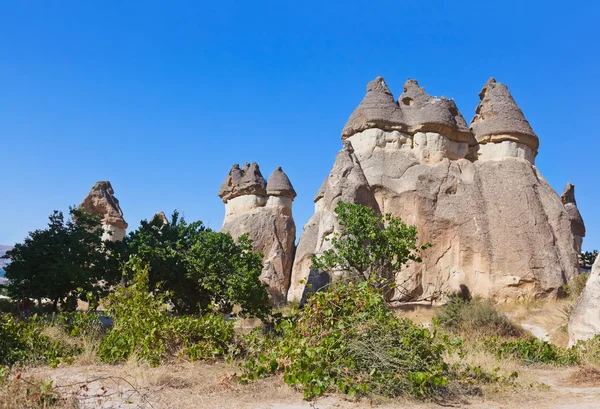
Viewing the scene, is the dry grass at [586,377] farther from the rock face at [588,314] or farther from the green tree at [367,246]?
the green tree at [367,246]

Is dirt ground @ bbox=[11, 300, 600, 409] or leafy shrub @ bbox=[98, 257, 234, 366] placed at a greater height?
leafy shrub @ bbox=[98, 257, 234, 366]

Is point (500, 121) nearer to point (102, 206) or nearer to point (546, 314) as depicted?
point (546, 314)

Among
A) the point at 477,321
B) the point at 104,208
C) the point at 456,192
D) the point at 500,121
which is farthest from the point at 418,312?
the point at 104,208

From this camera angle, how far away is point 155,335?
6.89 m

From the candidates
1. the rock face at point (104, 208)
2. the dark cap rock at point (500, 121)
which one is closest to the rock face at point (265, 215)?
the rock face at point (104, 208)

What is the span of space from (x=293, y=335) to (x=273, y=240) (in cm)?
1800

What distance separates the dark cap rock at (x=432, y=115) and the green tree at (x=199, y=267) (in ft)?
28.5

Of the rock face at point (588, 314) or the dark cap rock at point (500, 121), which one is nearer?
the rock face at point (588, 314)

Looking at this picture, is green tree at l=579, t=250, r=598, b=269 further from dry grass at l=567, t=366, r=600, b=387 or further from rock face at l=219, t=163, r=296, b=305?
dry grass at l=567, t=366, r=600, b=387

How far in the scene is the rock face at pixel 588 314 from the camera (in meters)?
8.23

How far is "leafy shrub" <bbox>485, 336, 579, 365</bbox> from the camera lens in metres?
8.00

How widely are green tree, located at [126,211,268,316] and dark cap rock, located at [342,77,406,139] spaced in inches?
304

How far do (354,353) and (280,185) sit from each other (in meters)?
20.4

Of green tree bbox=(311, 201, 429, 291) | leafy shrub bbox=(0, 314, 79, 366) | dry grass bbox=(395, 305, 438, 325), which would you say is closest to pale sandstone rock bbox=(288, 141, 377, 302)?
green tree bbox=(311, 201, 429, 291)
